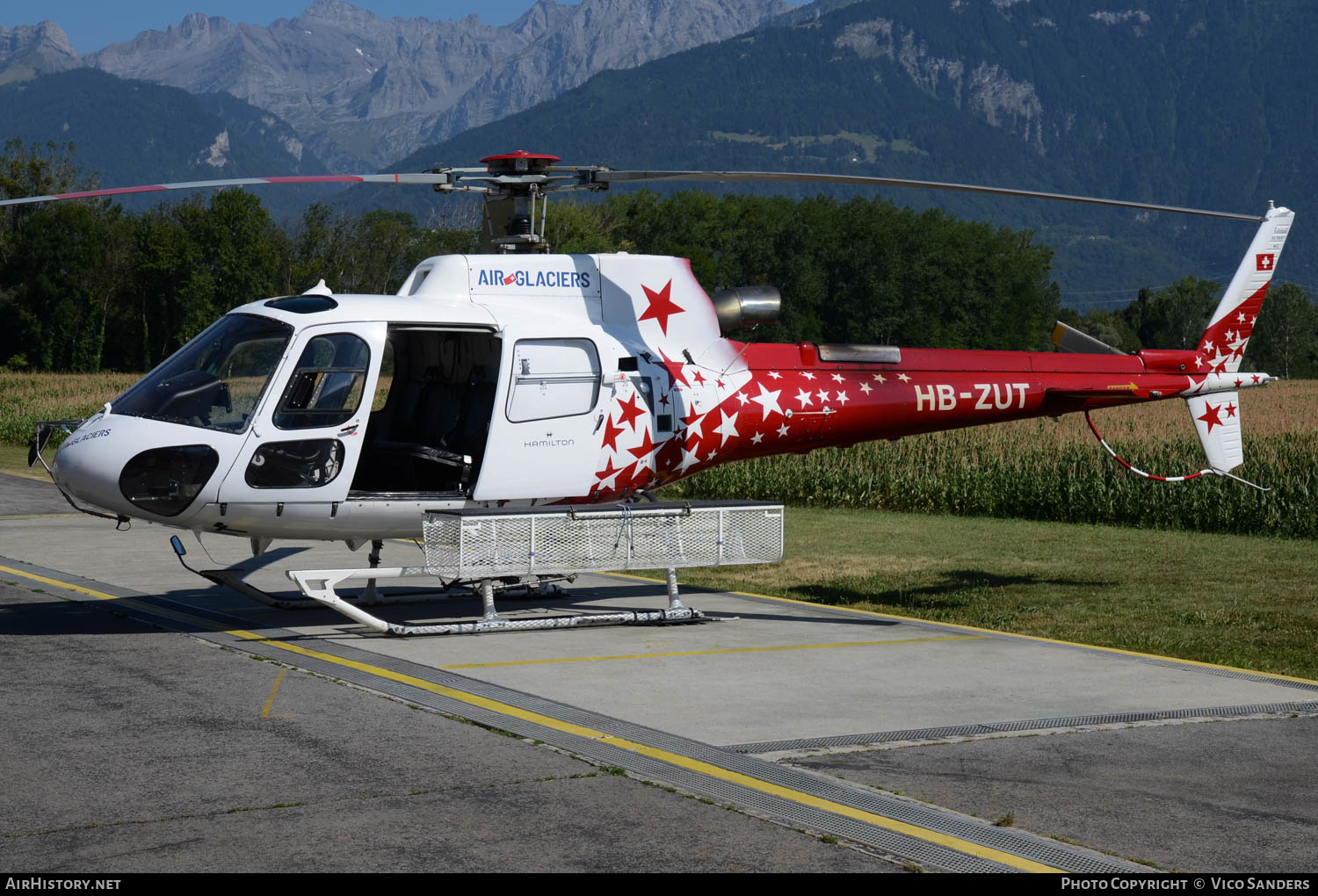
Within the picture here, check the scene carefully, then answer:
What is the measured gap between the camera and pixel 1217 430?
1403 cm

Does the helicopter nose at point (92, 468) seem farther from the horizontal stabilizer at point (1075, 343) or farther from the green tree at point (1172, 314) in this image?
the green tree at point (1172, 314)

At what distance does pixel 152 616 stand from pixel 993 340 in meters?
135

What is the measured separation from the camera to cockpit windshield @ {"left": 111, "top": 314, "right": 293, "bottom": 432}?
10.4 meters

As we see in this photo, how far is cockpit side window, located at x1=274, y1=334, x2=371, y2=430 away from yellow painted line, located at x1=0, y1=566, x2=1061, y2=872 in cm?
171

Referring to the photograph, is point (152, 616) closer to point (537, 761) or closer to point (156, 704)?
point (156, 704)

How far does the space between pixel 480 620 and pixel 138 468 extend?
282 cm

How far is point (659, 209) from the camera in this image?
12256 cm

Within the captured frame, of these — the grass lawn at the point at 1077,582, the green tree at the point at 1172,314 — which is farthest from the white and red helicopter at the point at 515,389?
the green tree at the point at 1172,314

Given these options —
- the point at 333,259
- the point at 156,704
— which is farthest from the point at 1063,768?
the point at 333,259

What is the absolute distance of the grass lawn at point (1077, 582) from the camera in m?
11.6

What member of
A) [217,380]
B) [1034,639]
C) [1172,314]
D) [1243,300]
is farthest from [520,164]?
[1172,314]

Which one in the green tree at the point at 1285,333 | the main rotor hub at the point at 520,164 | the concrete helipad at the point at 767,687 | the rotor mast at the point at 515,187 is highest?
the green tree at the point at 1285,333

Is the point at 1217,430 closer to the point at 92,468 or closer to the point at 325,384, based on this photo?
the point at 325,384

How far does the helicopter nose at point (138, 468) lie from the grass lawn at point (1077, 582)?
233 inches
